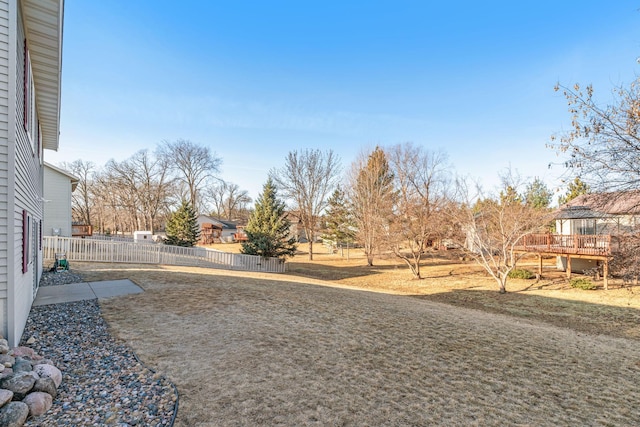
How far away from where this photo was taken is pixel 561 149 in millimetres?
8617

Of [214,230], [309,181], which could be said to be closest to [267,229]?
[309,181]

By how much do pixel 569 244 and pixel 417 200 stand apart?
8049 millimetres

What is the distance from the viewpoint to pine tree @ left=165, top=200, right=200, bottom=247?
24281 millimetres

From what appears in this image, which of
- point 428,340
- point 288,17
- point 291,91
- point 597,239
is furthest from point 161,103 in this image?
point 597,239

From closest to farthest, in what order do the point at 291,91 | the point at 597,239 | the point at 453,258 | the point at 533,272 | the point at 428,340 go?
the point at 428,340, the point at 597,239, the point at 533,272, the point at 291,91, the point at 453,258

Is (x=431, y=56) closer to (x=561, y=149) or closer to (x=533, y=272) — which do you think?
(x=561, y=149)

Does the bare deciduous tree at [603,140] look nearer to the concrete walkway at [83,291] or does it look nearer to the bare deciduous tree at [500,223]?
the bare deciduous tree at [500,223]

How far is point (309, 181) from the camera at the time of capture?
93.9 ft

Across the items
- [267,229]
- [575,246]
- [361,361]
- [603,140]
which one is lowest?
[361,361]

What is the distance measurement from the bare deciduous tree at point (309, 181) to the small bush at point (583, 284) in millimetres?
18779

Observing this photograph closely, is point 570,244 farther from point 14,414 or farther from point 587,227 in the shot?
point 14,414

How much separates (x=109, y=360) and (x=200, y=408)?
1.85 metres

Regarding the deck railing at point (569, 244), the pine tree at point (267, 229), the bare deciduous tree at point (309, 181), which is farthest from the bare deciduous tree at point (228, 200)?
the deck railing at point (569, 244)

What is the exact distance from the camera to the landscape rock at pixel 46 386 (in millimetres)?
3125
